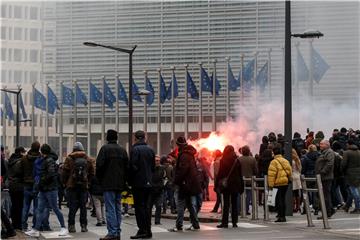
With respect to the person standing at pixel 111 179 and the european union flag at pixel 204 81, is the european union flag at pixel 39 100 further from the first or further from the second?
the person standing at pixel 111 179

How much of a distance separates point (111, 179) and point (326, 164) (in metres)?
6.60

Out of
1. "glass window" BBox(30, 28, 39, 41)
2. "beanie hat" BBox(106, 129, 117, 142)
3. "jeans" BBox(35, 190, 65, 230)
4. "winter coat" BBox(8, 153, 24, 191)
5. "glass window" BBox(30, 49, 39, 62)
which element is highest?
"glass window" BBox(30, 28, 39, 41)

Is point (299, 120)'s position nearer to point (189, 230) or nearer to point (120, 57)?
point (120, 57)

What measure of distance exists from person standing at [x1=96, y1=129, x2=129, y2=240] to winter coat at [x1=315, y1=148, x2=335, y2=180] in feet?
20.6

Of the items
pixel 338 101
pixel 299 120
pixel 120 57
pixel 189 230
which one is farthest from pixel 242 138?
pixel 189 230

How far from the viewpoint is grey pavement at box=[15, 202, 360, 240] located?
46.0ft

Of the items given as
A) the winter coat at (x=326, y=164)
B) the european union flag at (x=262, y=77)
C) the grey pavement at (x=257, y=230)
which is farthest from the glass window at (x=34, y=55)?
the winter coat at (x=326, y=164)

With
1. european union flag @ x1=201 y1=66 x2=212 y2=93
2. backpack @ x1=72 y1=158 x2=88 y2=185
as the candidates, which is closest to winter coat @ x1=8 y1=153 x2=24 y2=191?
backpack @ x1=72 y1=158 x2=88 y2=185

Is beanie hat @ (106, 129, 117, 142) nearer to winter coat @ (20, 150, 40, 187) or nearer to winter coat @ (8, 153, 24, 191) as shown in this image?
winter coat @ (20, 150, 40, 187)

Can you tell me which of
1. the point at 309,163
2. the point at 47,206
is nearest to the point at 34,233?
the point at 47,206

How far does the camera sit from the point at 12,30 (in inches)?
3952

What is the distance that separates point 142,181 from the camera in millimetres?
13383

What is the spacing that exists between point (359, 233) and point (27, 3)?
300ft

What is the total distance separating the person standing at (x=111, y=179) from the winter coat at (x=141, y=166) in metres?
0.42
